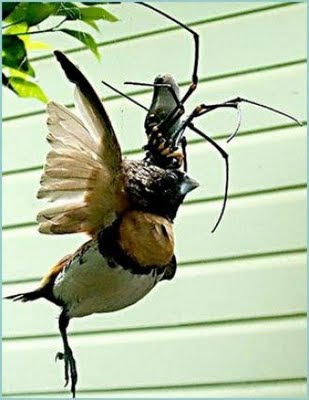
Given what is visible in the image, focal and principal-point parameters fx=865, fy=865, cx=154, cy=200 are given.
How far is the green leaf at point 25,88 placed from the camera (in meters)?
0.86

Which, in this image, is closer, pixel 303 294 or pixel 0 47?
pixel 0 47

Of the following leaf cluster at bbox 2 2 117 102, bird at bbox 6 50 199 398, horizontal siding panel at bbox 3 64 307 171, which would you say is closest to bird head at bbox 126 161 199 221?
bird at bbox 6 50 199 398

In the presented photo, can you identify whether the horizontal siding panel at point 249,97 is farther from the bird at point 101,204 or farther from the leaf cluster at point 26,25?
the bird at point 101,204

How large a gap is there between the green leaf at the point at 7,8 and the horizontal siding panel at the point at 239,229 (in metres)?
0.47

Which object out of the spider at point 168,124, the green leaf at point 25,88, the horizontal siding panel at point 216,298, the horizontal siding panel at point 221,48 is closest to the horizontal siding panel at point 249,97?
the horizontal siding panel at point 221,48

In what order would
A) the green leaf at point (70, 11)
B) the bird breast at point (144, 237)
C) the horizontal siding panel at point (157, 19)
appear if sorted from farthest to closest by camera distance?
the horizontal siding panel at point (157, 19)
the green leaf at point (70, 11)
the bird breast at point (144, 237)

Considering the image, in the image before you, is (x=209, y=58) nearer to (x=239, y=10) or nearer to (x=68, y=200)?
(x=239, y=10)

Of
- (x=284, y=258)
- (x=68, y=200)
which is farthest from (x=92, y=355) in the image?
(x=68, y=200)

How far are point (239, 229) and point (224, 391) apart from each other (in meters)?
0.23

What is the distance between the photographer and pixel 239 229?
126cm

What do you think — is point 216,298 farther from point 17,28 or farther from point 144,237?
point 144,237

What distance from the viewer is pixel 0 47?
0.75 m

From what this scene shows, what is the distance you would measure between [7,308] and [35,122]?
29cm

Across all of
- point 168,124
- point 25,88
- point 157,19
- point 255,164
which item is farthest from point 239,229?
point 168,124
